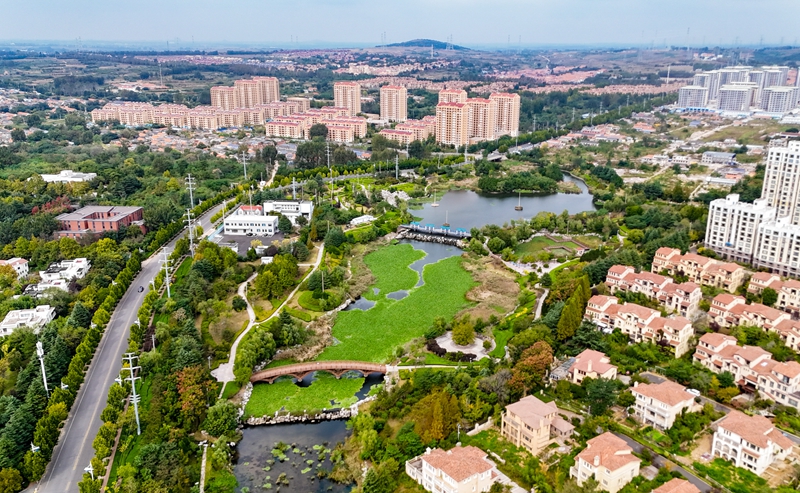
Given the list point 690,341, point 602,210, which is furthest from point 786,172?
point 690,341

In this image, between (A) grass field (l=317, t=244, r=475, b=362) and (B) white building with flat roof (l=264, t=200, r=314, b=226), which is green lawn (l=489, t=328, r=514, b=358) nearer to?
(A) grass field (l=317, t=244, r=475, b=362)

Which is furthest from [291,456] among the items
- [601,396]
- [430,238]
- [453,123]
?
[453,123]

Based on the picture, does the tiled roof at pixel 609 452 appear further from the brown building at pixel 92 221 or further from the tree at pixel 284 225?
the brown building at pixel 92 221

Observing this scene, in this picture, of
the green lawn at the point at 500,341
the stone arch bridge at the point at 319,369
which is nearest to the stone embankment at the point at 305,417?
the stone arch bridge at the point at 319,369

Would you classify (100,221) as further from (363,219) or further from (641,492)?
(641,492)

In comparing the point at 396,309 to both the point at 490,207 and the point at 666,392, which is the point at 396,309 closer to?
the point at 666,392

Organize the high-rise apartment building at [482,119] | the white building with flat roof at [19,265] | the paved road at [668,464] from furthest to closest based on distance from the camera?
the high-rise apartment building at [482,119] → the white building with flat roof at [19,265] → the paved road at [668,464]
